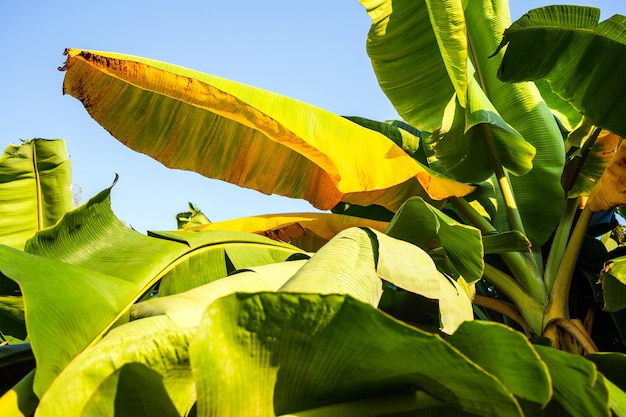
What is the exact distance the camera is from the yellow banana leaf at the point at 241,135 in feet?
5.54

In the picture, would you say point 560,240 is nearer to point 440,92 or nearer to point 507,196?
point 507,196

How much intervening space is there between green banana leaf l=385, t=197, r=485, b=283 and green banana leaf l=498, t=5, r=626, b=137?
0.59m

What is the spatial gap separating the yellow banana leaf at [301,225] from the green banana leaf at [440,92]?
0.45 m

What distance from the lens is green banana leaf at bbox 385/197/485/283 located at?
1163mm

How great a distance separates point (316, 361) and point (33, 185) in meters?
1.62

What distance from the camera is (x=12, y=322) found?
136 cm

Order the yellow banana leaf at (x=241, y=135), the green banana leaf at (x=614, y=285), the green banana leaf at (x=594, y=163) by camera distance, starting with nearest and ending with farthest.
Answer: the green banana leaf at (x=614, y=285)
the yellow banana leaf at (x=241, y=135)
the green banana leaf at (x=594, y=163)

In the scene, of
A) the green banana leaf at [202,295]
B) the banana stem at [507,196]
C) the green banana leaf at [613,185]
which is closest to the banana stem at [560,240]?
the banana stem at [507,196]

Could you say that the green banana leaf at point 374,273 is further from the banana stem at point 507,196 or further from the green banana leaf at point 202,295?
the banana stem at point 507,196

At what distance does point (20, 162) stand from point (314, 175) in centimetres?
95

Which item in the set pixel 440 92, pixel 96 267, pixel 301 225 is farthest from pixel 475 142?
pixel 96 267

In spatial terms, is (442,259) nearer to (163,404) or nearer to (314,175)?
(314,175)

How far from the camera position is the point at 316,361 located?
2.12 ft

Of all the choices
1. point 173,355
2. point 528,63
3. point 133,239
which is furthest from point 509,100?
point 173,355
